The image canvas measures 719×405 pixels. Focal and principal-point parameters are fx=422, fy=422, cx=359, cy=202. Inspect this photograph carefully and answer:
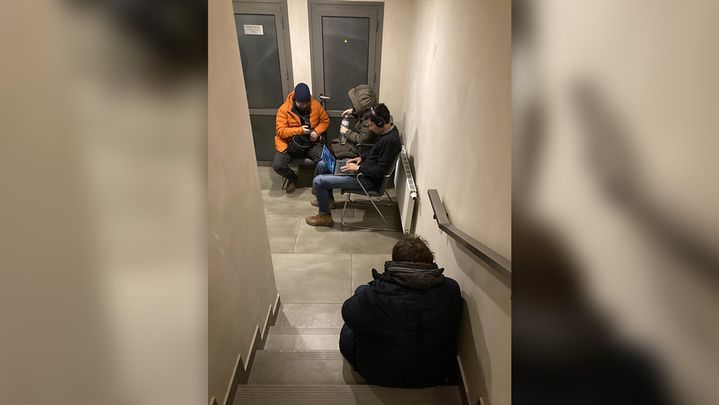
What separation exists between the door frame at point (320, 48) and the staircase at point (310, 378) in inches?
130

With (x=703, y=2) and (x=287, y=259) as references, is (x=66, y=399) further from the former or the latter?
(x=287, y=259)

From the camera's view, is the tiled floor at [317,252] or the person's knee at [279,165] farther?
the person's knee at [279,165]

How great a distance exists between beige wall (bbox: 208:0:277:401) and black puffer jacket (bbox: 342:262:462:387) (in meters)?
0.58

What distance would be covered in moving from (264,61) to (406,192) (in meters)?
2.63

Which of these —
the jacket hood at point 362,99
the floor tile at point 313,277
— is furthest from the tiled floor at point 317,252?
the jacket hood at point 362,99

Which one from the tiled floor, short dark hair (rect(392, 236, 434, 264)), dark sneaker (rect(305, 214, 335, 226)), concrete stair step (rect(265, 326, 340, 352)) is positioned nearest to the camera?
short dark hair (rect(392, 236, 434, 264))

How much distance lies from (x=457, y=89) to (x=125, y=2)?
2302mm

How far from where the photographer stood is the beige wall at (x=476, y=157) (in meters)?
1.55

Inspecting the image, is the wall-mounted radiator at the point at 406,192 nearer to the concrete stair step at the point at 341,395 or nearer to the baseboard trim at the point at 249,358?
the baseboard trim at the point at 249,358

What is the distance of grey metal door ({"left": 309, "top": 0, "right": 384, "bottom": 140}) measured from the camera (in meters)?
5.02

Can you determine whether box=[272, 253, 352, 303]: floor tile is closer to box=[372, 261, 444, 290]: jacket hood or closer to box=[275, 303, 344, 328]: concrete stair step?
box=[275, 303, 344, 328]: concrete stair step

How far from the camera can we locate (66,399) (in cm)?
29

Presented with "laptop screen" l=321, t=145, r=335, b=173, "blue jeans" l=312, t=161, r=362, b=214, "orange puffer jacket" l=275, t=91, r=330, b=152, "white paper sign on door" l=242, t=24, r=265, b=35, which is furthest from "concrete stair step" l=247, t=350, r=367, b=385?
"white paper sign on door" l=242, t=24, r=265, b=35

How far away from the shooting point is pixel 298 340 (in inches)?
109
